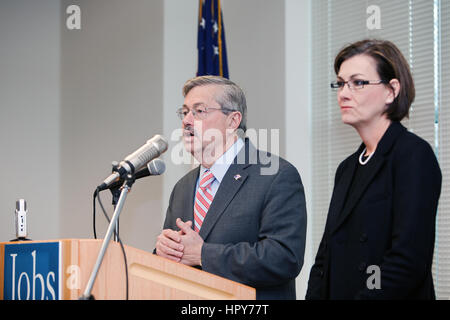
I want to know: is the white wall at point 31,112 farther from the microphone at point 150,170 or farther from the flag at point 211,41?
the microphone at point 150,170

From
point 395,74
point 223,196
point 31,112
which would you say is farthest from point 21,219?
point 31,112

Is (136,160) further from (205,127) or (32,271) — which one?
(205,127)

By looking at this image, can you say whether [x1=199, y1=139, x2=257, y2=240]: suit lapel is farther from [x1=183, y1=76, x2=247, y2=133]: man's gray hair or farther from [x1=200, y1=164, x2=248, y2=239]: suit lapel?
[x1=183, y1=76, x2=247, y2=133]: man's gray hair

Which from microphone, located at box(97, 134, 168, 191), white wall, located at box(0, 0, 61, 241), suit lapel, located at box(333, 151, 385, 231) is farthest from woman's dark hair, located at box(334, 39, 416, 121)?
white wall, located at box(0, 0, 61, 241)

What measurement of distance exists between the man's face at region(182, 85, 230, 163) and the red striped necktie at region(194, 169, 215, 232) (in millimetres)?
84

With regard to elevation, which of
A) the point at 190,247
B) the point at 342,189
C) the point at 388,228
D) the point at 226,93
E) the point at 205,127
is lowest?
the point at 190,247

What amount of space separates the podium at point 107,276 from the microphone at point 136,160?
0.72 feet

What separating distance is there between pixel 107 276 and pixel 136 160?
1.27ft

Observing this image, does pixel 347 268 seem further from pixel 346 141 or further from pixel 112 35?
pixel 112 35

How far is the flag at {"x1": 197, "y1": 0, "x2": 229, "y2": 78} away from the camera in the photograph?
4.46 metres

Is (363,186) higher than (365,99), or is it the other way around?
(365,99)

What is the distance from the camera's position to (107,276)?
67.2 inches
